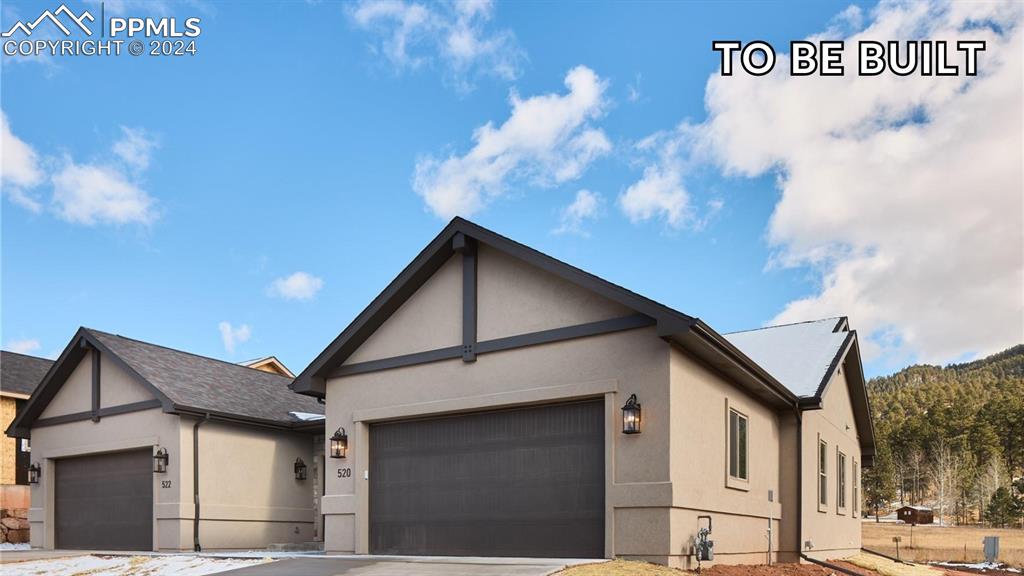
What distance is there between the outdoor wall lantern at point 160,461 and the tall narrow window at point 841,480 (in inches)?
605

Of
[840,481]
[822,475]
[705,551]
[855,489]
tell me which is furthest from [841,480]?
[705,551]

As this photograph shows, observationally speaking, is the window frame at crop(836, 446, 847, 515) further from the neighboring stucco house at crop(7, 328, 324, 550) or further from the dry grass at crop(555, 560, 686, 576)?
the neighboring stucco house at crop(7, 328, 324, 550)

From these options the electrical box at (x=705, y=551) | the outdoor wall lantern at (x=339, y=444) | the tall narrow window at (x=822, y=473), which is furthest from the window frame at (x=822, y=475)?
the outdoor wall lantern at (x=339, y=444)

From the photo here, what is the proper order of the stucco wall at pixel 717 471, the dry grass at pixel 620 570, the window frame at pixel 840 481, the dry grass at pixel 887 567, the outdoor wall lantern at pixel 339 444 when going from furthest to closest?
the window frame at pixel 840 481 < the dry grass at pixel 887 567 < the outdoor wall lantern at pixel 339 444 < the stucco wall at pixel 717 471 < the dry grass at pixel 620 570

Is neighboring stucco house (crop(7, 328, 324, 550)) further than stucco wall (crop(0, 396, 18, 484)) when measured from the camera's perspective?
No

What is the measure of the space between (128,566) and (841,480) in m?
16.3

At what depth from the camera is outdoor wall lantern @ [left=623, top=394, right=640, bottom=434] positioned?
11.6 meters

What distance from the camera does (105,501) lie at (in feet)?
63.5

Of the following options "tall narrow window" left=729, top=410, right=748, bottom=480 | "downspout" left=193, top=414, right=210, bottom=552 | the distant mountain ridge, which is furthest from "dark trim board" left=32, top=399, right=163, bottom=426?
the distant mountain ridge

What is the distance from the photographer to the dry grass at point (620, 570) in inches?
392

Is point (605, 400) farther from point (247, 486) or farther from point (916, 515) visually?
point (916, 515)

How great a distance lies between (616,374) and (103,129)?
18095mm

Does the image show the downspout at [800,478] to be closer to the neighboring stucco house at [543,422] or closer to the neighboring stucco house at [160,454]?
the neighboring stucco house at [543,422]

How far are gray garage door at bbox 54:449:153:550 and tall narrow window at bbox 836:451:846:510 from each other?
15.8 m
